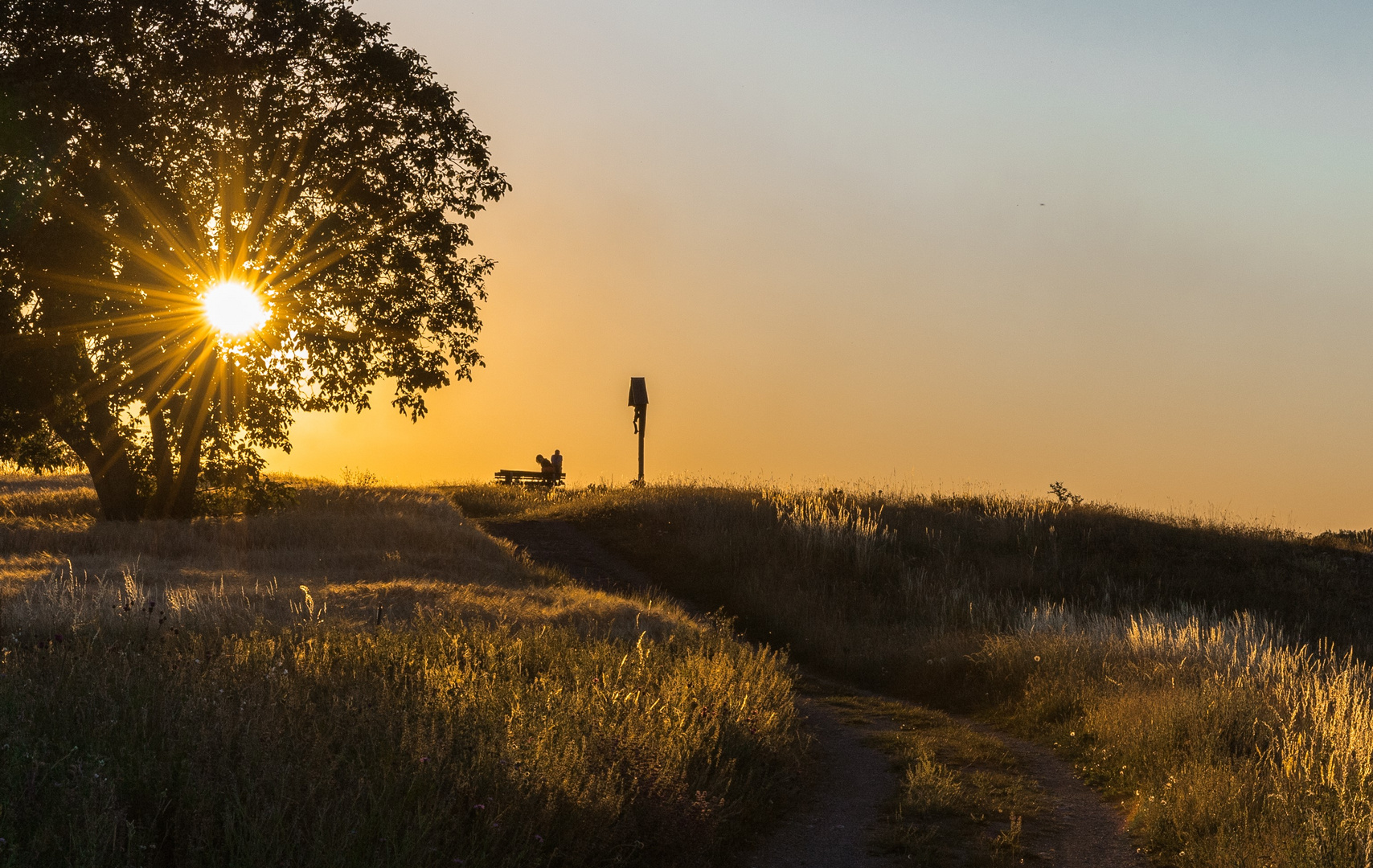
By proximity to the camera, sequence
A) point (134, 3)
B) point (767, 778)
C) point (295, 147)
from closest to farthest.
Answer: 1. point (767, 778)
2. point (134, 3)
3. point (295, 147)

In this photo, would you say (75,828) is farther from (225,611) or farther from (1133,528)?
(1133,528)

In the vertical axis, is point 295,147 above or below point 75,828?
above

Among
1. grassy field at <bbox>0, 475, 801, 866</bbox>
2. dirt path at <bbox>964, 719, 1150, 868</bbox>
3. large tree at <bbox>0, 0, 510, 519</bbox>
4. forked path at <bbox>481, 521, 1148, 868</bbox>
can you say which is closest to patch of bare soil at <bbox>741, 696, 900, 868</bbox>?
forked path at <bbox>481, 521, 1148, 868</bbox>

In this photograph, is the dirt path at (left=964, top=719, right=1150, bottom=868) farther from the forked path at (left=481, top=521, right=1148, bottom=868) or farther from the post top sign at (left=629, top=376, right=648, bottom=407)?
the post top sign at (left=629, top=376, right=648, bottom=407)

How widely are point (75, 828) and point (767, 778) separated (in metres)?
5.63

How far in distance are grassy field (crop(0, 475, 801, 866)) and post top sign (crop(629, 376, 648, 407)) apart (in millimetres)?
22835

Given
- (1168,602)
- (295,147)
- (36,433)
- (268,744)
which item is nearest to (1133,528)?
(1168,602)

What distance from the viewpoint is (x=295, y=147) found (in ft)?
75.0

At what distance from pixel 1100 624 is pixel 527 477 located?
87.8 ft

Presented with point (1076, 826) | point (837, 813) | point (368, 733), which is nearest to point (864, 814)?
point (837, 813)

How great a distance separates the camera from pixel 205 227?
74.2 feet

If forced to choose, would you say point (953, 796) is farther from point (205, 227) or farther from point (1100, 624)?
point (205, 227)

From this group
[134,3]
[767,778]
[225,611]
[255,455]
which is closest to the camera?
[767,778]

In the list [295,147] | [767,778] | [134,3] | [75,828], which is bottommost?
[767,778]
